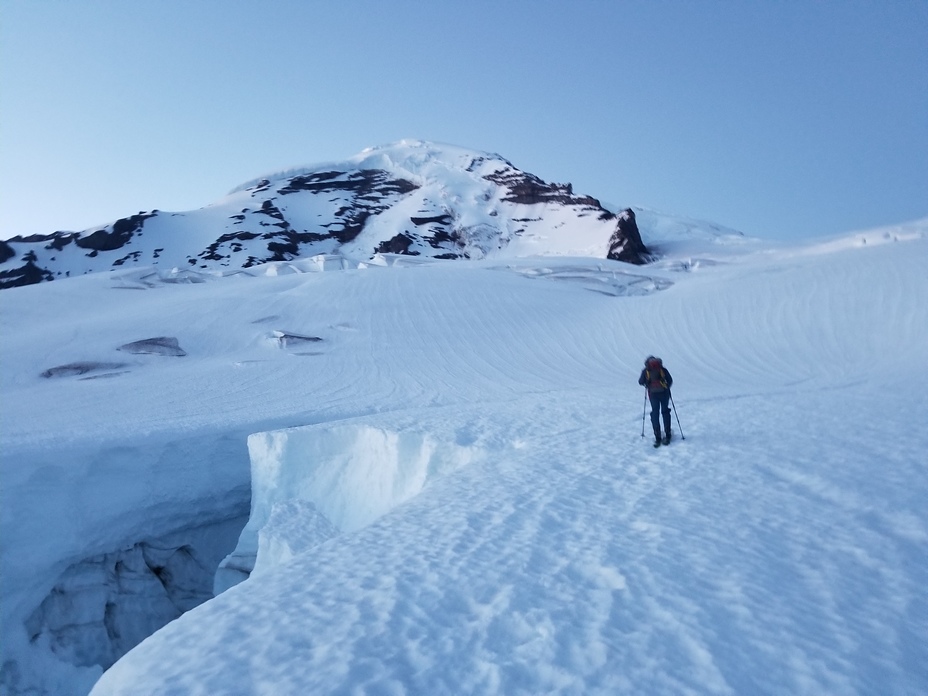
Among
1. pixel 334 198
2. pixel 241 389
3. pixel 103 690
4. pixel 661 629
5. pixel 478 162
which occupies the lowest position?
pixel 241 389

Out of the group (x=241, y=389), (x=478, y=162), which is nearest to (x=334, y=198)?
(x=478, y=162)

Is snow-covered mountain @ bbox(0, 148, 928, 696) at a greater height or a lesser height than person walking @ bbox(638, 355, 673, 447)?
lesser

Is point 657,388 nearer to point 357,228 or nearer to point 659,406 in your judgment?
point 659,406

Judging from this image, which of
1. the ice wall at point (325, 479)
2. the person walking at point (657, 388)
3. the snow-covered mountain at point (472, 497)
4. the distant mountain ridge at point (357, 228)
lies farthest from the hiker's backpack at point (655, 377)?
the distant mountain ridge at point (357, 228)

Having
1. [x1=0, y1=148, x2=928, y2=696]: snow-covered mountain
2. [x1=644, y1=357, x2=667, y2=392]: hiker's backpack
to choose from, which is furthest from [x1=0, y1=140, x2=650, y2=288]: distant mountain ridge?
[x1=644, y1=357, x2=667, y2=392]: hiker's backpack

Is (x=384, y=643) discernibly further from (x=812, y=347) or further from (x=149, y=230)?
(x=149, y=230)

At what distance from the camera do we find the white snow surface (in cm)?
276

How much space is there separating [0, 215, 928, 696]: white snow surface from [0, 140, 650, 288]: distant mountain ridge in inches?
940

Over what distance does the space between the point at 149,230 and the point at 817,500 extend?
61.8 metres

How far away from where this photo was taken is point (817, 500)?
177 inches

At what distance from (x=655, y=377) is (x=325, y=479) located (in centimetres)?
522

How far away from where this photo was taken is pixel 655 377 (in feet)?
21.1

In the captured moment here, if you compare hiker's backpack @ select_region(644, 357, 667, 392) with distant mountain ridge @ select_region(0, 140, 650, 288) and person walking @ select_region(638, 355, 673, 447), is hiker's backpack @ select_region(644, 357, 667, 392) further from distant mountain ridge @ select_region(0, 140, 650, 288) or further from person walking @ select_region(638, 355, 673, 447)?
distant mountain ridge @ select_region(0, 140, 650, 288)

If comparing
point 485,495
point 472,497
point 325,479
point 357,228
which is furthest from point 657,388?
point 357,228
